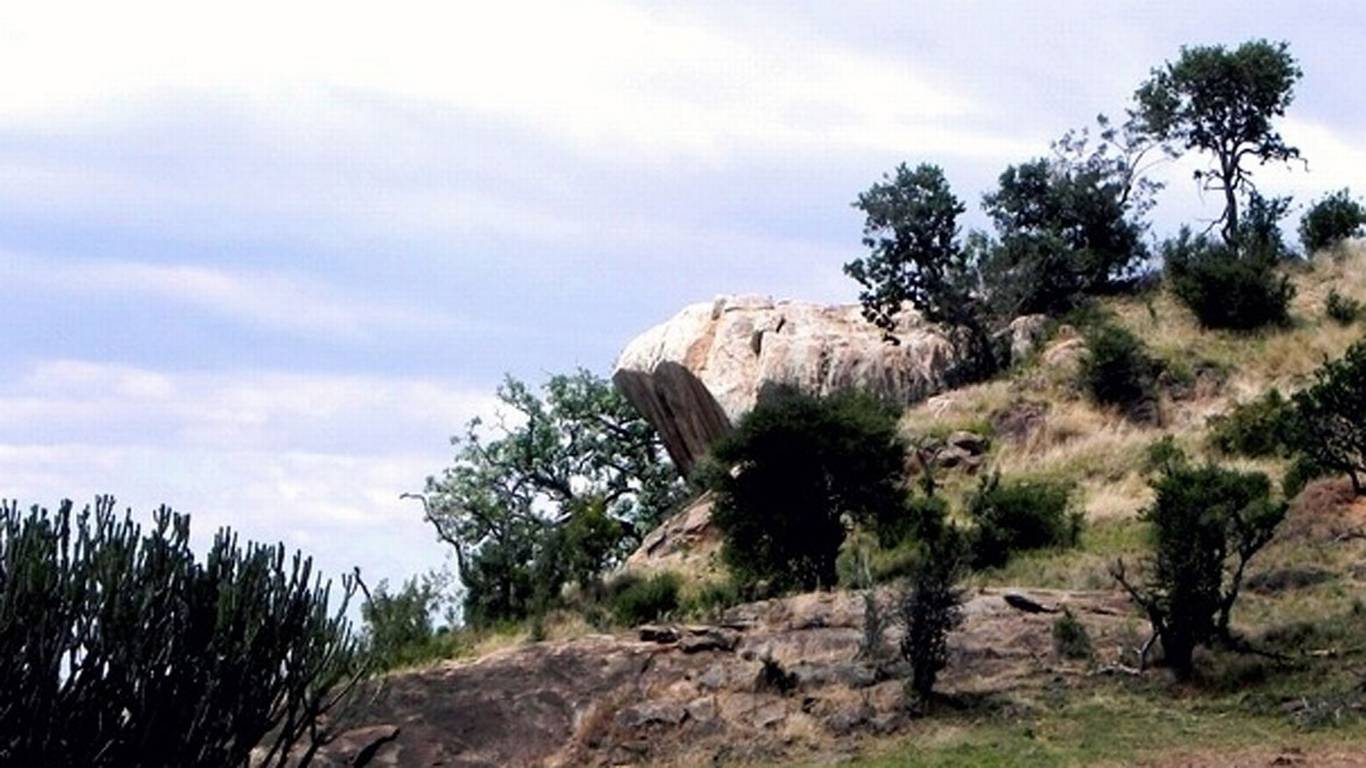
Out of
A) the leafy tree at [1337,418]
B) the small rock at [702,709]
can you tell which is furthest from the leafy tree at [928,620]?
the leafy tree at [1337,418]

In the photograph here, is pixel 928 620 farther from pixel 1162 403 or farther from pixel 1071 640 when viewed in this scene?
pixel 1162 403

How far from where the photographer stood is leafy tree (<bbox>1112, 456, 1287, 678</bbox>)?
85.9 ft

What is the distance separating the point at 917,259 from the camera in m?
55.5

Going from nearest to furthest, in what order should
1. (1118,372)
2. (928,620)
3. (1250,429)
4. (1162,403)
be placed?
(928,620)
(1250,429)
(1162,403)
(1118,372)

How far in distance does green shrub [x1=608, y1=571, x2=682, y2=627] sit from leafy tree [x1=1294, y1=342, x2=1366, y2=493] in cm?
1293

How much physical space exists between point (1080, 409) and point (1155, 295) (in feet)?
28.8

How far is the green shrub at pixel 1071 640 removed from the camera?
27453 mm

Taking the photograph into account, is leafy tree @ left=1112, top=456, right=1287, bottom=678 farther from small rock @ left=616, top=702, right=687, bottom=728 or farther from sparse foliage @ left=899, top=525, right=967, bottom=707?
small rock @ left=616, top=702, right=687, bottom=728

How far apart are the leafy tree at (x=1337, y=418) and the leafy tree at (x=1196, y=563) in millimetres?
1480

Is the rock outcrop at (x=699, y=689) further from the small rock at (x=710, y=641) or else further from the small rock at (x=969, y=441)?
the small rock at (x=969, y=441)

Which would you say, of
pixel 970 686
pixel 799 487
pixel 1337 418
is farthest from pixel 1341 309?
pixel 970 686

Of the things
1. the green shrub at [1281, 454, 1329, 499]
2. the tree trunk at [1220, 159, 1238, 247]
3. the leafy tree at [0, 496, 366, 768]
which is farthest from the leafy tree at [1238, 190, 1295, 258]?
the leafy tree at [0, 496, 366, 768]

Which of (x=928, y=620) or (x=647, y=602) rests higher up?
(x=647, y=602)

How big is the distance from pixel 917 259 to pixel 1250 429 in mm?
15832
